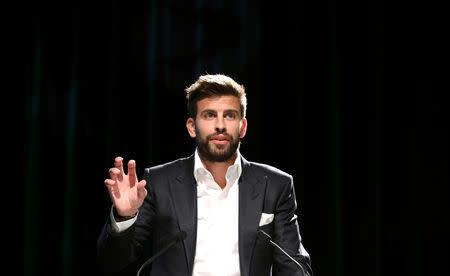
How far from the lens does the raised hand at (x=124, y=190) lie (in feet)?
4.60

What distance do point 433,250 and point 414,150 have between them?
55 cm

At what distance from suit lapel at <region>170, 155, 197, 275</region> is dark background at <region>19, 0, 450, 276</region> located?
647 mm

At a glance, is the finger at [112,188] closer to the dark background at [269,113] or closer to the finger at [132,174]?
the finger at [132,174]

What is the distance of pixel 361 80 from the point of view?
2.60 meters

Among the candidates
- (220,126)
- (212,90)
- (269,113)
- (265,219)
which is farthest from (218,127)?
(269,113)

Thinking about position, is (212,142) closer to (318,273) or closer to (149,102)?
(149,102)

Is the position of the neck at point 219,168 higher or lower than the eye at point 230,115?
lower

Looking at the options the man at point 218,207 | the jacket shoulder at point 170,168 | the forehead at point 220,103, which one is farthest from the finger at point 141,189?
the forehead at point 220,103

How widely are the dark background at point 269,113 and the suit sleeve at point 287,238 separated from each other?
721 mm

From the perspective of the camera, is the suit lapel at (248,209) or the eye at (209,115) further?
the eye at (209,115)

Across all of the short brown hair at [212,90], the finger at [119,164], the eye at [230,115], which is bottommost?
the finger at [119,164]

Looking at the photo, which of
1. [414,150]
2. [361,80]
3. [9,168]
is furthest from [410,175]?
[9,168]

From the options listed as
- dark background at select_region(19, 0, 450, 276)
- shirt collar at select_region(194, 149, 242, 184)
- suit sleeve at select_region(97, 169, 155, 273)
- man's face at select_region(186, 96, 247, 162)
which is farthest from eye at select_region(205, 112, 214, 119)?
dark background at select_region(19, 0, 450, 276)

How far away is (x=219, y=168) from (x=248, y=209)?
0.69 ft
